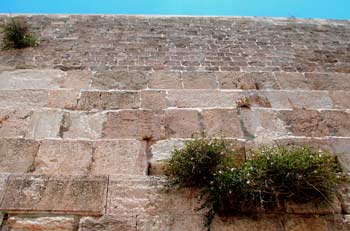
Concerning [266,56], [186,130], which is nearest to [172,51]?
[266,56]

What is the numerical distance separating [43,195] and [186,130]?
5.25 feet

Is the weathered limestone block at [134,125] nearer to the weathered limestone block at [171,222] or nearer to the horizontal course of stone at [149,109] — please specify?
the horizontal course of stone at [149,109]

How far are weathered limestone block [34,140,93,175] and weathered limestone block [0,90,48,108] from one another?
76cm

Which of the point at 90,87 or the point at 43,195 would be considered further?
the point at 90,87

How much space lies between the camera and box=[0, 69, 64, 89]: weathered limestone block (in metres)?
5.23

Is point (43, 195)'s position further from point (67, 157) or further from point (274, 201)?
point (274, 201)

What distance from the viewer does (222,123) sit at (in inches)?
185

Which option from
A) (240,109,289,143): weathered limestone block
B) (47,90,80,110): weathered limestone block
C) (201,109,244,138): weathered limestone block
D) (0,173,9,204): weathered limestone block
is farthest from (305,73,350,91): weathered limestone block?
(0,173,9,204): weathered limestone block

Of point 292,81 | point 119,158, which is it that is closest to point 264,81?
point 292,81

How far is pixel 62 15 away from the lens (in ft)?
23.5

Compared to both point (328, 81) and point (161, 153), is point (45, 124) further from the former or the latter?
point (328, 81)

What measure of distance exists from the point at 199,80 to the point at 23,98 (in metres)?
2.10

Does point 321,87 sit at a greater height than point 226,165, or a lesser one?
lesser

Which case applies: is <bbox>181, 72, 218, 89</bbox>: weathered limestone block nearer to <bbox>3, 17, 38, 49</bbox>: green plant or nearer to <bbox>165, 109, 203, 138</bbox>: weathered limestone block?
<bbox>165, 109, 203, 138</bbox>: weathered limestone block
